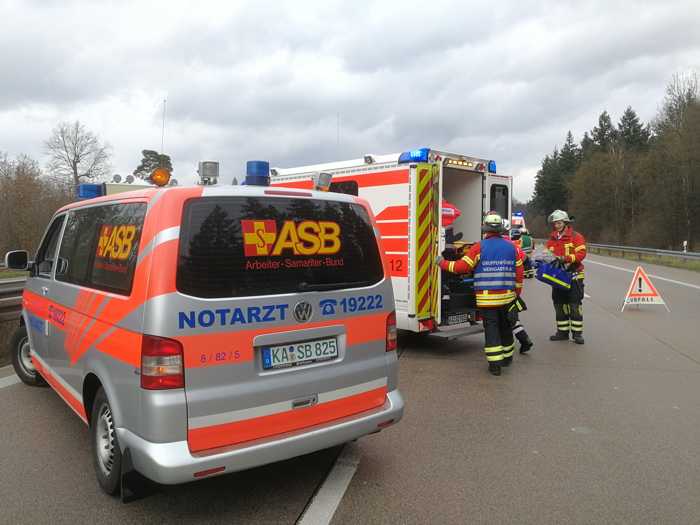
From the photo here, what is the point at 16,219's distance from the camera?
2652 centimetres

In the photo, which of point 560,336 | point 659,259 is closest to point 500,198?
point 560,336

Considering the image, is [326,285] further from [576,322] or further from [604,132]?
[604,132]

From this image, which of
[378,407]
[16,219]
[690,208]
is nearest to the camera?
[378,407]

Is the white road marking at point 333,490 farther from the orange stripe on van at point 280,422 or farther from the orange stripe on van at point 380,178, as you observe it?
the orange stripe on van at point 380,178

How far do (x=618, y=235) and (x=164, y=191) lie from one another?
2217 inches

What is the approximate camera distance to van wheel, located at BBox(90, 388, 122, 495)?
319cm

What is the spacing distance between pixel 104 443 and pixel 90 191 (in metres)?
2.24

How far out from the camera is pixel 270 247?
10.0 ft

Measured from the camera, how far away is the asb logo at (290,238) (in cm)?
300

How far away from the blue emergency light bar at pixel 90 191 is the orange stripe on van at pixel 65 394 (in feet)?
4.90

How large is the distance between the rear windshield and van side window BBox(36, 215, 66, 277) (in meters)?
→ 2.24

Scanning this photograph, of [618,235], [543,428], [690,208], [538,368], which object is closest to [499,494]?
[543,428]

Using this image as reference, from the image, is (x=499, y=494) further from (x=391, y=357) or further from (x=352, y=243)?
(x=352, y=243)

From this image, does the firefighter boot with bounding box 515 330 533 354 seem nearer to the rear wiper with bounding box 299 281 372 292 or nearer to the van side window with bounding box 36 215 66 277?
the rear wiper with bounding box 299 281 372 292
